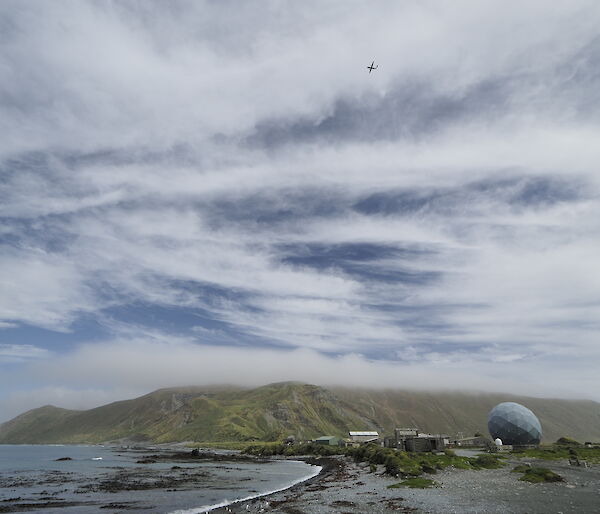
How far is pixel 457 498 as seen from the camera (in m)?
37.9

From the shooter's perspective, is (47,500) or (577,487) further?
(47,500)

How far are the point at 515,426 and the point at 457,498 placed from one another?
96956mm

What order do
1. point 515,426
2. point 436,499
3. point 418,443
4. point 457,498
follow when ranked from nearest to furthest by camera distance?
1. point 457,498
2. point 436,499
3. point 418,443
4. point 515,426

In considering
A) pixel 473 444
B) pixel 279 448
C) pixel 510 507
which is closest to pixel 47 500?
pixel 510 507

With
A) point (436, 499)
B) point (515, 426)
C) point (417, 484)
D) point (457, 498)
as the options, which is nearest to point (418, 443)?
point (515, 426)

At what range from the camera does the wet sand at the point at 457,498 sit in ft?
106

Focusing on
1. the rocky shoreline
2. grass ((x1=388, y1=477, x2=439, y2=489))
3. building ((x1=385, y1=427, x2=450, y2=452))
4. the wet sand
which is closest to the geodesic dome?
building ((x1=385, y1=427, x2=450, y2=452))

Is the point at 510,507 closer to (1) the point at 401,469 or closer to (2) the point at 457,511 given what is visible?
(2) the point at 457,511

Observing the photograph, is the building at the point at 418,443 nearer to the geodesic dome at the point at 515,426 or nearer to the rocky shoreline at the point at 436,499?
the geodesic dome at the point at 515,426

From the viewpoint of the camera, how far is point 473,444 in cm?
13388

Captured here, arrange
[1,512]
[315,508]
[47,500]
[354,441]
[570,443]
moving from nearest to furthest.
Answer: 1. [315,508]
2. [1,512]
3. [47,500]
4. [570,443]
5. [354,441]

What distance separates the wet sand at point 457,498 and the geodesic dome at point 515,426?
6977 centimetres

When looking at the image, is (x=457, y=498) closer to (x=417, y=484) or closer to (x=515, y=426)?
(x=417, y=484)

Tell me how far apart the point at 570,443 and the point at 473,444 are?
97.8 ft
